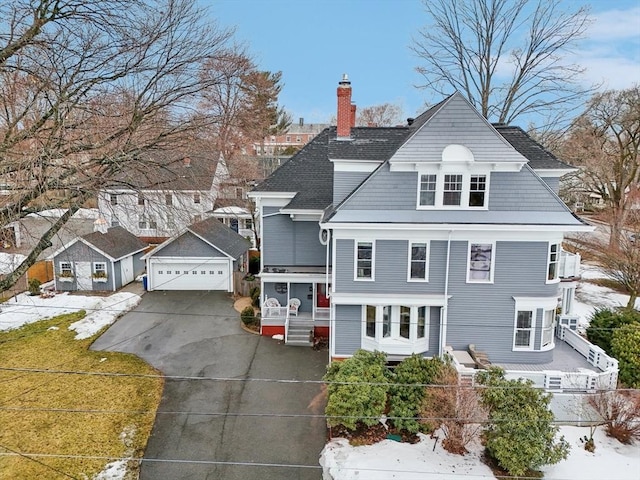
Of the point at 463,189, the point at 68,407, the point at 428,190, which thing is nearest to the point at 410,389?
the point at 428,190

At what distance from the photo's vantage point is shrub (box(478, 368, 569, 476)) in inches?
374

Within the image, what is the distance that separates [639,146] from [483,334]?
22.0 metres

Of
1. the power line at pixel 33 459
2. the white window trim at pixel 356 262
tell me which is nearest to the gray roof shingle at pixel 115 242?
the power line at pixel 33 459

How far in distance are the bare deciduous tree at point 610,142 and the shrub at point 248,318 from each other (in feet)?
71.8

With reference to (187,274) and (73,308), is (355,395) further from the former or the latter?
(73,308)

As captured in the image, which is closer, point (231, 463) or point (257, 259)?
point (231, 463)

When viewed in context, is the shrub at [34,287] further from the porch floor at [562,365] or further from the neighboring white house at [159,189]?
the porch floor at [562,365]

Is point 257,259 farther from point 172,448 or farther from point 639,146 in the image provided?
point 639,146

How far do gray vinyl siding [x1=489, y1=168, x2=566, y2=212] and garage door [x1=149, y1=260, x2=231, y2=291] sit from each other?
15.3 meters

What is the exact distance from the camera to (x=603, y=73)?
21500 millimetres

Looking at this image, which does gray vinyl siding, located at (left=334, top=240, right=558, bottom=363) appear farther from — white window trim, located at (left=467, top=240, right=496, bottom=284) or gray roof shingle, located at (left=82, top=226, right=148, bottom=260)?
gray roof shingle, located at (left=82, top=226, right=148, bottom=260)

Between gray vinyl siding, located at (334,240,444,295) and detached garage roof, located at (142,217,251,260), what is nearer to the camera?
gray vinyl siding, located at (334,240,444,295)

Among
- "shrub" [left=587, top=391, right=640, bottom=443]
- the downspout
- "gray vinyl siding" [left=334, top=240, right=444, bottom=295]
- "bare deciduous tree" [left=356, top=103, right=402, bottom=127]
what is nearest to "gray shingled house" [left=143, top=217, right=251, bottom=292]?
"gray vinyl siding" [left=334, top=240, right=444, bottom=295]

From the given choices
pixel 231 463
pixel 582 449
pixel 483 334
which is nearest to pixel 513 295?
pixel 483 334
